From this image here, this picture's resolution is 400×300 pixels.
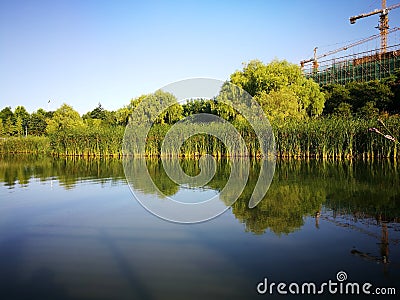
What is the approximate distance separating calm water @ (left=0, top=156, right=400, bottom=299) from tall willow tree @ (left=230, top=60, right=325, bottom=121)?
18.7 metres

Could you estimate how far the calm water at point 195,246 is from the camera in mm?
4535

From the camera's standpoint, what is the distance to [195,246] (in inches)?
239

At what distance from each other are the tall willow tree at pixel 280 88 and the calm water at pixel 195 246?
18.7 m

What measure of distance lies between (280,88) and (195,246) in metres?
28.3

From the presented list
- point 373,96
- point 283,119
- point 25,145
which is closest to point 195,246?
point 283,119

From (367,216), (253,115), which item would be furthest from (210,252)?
(253,115)

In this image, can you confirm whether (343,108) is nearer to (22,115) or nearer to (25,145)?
(25,145)

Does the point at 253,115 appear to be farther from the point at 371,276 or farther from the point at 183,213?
the point at 371,276

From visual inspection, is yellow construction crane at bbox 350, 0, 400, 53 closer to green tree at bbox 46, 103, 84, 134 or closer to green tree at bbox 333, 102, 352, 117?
green tree at bbox 333, 102, 352, 117

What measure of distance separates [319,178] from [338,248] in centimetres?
794

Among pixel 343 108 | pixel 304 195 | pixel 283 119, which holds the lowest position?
pixel 304 195

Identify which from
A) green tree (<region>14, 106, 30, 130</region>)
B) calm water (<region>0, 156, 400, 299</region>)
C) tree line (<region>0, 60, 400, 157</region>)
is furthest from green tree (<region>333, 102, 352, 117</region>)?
green tree (<region>14, 106, 30, 130</region>)

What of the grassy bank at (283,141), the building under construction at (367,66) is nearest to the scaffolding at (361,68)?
the building under construction at (367,66)

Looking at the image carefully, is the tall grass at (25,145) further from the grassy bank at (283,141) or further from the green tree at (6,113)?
the green tree at (6,113)
